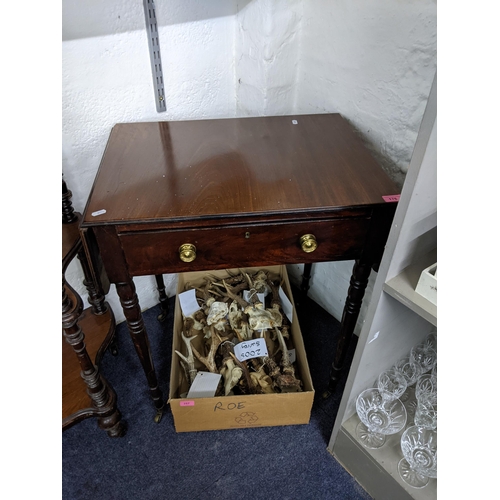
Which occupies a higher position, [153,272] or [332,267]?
[153,272]

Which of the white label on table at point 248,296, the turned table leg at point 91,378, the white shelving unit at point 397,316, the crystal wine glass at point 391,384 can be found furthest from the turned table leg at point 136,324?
the crystal wine glass at point 391,384

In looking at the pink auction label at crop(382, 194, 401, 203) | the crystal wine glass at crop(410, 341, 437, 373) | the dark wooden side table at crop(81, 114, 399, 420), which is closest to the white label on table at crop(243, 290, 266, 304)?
the dark wooden side table at crop(81, 114, 399, 420)

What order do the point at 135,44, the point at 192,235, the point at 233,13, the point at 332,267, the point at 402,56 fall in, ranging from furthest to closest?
the point at 332,267 < the point at 233,13 < the point at 135,44 < the point at 402,56 < the point at 192,235

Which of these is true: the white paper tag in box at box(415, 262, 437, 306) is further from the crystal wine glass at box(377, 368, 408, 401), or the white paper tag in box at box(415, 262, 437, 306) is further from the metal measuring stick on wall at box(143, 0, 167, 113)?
the metal measuring stick on wall at box(143, 0, 167, 113)

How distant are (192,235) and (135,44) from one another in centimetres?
67

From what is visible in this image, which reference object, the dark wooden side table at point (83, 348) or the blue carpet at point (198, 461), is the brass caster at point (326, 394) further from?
the dark wooden side table at point (83, 348)

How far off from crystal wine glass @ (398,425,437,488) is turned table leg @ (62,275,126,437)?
2.77 feet

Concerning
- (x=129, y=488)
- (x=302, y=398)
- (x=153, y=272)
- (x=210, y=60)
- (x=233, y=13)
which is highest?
(x=233, y=13)

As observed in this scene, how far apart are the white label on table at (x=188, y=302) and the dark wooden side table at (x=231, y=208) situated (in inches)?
13.5

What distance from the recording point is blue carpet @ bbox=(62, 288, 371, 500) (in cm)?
121

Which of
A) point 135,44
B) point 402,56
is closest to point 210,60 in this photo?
point 135,44

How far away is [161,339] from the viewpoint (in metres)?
1.63

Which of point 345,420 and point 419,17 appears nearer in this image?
point 419,17

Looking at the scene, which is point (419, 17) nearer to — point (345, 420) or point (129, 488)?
point (345, 420)
